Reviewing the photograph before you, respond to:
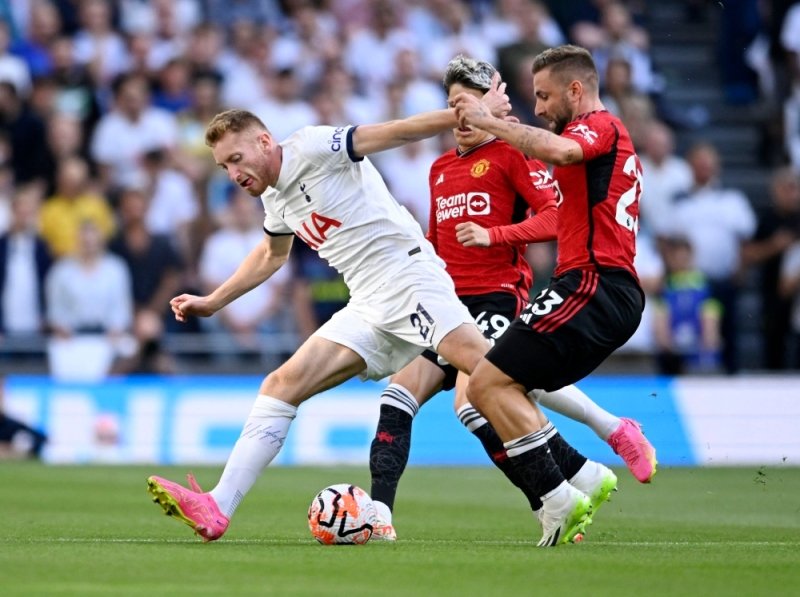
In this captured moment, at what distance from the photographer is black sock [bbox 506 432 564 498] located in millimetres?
7953

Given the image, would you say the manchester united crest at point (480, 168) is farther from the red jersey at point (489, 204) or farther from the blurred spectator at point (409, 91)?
the blurred spectator at point (409, 91)

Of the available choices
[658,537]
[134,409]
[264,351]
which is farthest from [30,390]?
[658,537]

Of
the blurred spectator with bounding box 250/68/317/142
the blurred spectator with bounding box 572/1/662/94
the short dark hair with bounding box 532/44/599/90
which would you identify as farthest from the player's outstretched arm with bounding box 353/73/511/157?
the blurred spectator with bounding box 572/1/662/94

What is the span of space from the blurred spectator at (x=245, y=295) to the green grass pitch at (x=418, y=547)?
13.0ft

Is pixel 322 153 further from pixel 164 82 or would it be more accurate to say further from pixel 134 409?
pixel 164 82

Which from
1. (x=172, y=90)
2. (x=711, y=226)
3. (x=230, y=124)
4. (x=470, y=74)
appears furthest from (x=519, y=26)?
(x=230, y=124)

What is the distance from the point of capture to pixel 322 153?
8.36m

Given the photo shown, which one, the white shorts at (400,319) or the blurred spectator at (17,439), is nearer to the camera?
the white shorts at (400,319)

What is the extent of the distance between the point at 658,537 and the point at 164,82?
434 inches

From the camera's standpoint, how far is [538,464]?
797 centimetres

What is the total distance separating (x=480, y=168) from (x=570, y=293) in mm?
1611

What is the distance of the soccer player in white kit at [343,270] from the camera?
8273 millimetres

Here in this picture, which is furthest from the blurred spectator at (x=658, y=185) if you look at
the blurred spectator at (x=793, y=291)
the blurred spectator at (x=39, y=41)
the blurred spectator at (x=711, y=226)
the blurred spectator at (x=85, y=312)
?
the blurred spectator at (x=39, y=41)

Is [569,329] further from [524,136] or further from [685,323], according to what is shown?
[685,323]
